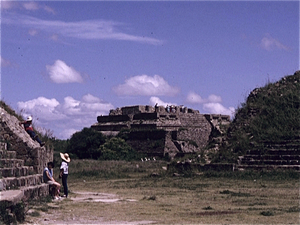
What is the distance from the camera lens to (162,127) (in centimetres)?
5700

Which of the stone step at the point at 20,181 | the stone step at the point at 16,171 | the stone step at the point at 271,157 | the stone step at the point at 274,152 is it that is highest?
the stone step at the point at 274,152

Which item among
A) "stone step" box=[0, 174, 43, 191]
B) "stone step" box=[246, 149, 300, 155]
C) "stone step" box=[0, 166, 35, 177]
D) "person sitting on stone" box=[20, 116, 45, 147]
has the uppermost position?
"person sitting on stone" box=[20, 116, 45, 147]

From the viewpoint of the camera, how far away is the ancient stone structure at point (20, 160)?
41.2 ft

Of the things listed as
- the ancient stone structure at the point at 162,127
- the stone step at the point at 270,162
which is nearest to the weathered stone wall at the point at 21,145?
the stone step at the point at 270,162

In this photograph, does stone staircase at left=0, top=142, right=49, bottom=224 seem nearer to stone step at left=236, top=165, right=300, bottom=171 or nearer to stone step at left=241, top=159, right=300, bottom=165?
stone step at left=236, top=165, right=300, bottom=171

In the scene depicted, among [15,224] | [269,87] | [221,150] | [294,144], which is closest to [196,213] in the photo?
[15,224]

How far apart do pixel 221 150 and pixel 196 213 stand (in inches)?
582

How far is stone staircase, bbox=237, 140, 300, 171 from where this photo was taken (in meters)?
22.6

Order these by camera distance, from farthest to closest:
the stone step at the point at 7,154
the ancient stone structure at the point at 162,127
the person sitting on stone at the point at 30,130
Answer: the ancient stone structure at the point at 162,127 < the person sitting on stone at the point at 30,130 < the stone step at the point at 7,154

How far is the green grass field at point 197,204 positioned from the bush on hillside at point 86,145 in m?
32.4

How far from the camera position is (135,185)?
20.3m

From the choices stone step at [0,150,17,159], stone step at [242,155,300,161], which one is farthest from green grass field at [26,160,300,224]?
stone step at [0,150,17,159]

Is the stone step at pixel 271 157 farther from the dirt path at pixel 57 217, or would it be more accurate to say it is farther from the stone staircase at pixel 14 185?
the dirt path at pixel 57 217

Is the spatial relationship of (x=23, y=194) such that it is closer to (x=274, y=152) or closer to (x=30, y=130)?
(x=30, y=130)
